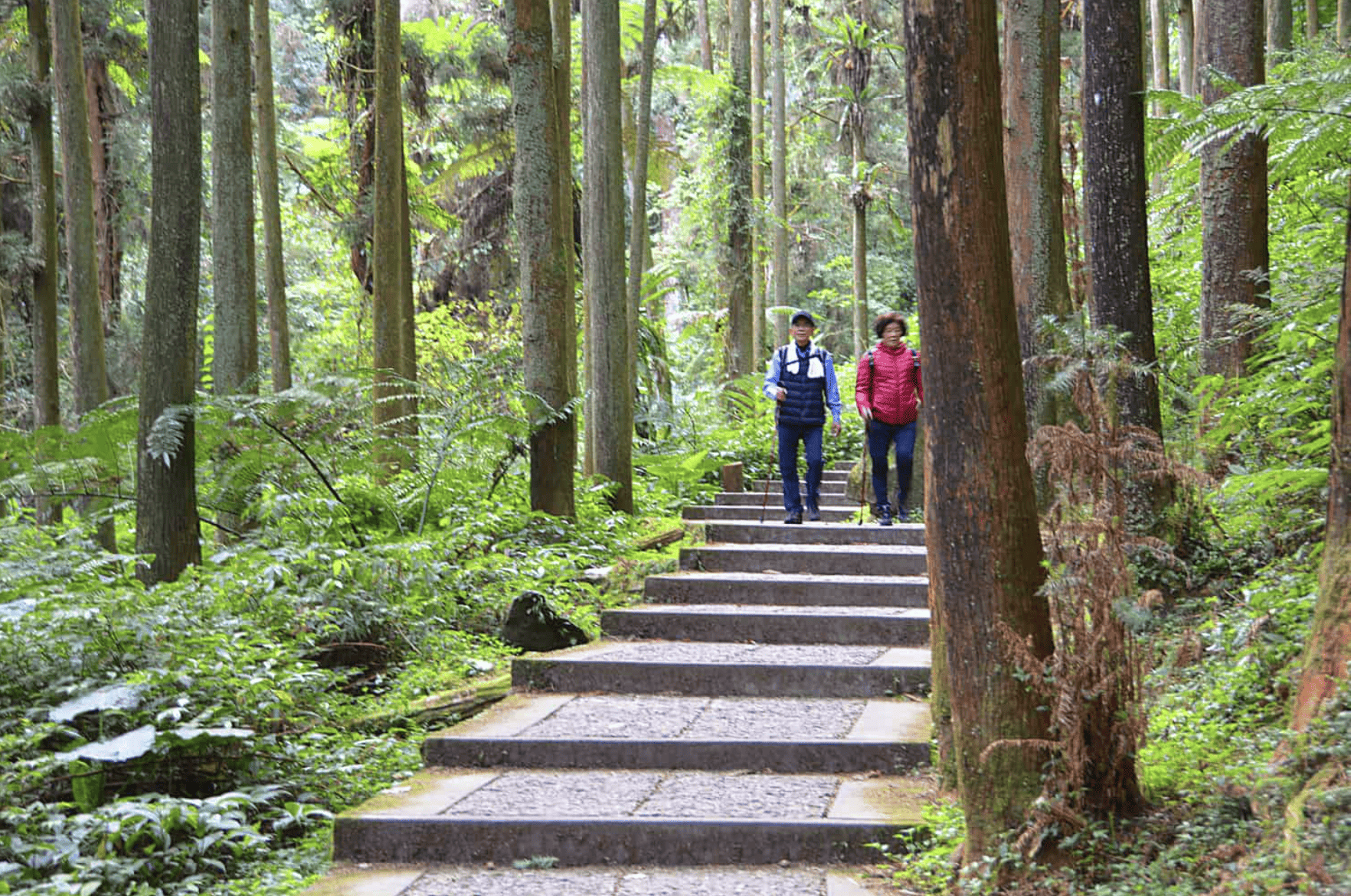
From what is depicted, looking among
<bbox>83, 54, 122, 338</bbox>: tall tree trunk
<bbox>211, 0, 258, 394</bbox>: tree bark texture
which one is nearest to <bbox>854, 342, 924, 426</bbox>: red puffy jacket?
<bbox>211, 0, 258, 394</bbox>: tree bark texture

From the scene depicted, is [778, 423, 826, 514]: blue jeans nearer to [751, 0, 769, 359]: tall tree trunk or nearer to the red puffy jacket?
the red puffy jacket

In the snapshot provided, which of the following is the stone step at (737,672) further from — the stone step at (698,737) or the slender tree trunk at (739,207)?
the slender tree trunk at (739,207)

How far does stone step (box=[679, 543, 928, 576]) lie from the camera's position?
11.1 m

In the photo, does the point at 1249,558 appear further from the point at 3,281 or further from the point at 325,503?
the point at 3,281

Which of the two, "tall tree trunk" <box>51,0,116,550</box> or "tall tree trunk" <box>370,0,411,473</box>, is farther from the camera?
"tall tree trunk" <box>51,0,116,550</box>

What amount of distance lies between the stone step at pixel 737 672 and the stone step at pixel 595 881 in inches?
102

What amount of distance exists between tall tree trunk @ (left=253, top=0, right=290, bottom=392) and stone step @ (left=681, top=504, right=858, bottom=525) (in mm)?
5173

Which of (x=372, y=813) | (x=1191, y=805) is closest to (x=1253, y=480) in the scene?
(x=1191, y=805)

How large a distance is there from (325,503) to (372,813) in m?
4.12

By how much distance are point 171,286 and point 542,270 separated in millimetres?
4251

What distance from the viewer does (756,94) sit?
89.7 ft

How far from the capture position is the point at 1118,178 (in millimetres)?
9141

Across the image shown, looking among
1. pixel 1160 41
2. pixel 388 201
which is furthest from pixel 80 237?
pixel 1160 41

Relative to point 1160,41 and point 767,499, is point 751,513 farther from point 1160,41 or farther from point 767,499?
point 1160,41
